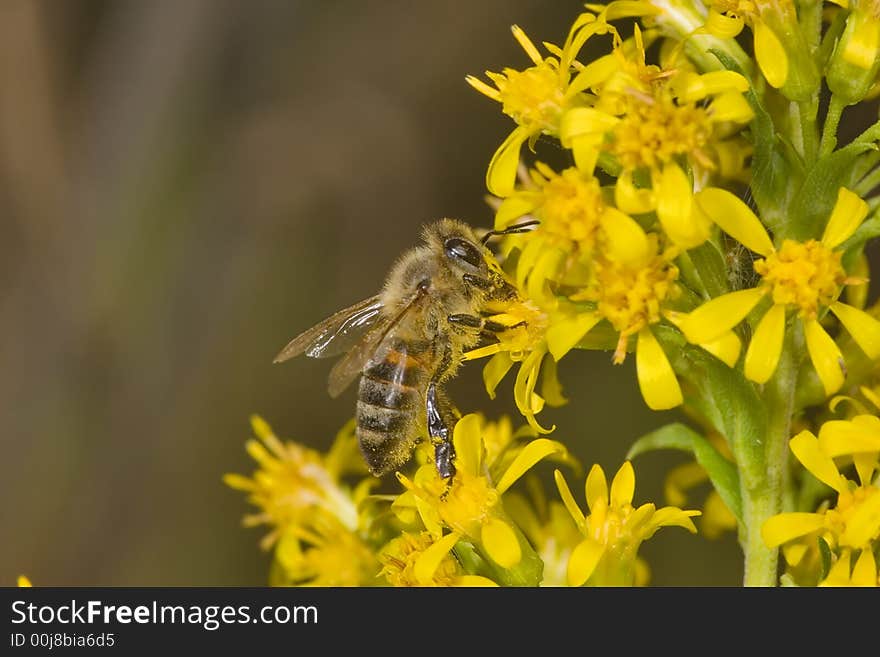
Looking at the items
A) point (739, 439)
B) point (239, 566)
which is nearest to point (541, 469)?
point (239, 566)

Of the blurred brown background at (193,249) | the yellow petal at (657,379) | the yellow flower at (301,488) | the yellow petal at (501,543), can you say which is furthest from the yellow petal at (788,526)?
the blurred brown background at (193,249)

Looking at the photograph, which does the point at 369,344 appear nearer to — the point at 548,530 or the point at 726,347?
the point at 548,530

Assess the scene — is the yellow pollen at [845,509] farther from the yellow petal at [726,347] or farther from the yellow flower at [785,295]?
the yellow petal at [726,347]

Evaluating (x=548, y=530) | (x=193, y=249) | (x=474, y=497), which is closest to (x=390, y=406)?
(x=474, y=497)

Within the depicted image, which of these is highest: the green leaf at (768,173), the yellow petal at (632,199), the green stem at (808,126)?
the green stem at (808,126)

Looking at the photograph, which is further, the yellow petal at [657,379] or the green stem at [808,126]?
the green stem at [808,126]

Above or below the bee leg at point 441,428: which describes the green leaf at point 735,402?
below
